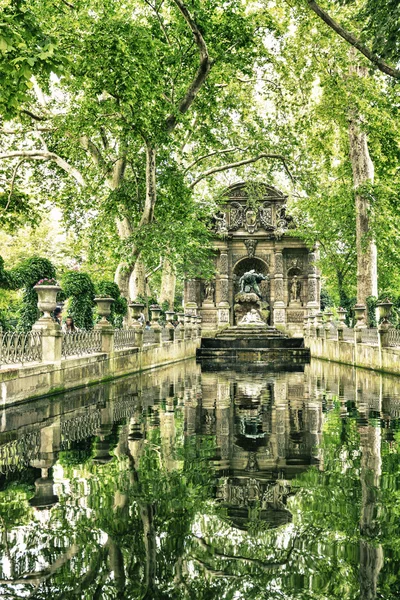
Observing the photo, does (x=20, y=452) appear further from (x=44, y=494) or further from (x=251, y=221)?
(x=251, y=221)

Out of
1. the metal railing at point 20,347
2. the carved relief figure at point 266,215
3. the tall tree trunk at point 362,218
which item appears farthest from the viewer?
the carved relief figure at point 266,215

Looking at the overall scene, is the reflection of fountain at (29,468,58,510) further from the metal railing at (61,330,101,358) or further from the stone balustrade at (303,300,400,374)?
the stone balustrade at (303,300,400,374)

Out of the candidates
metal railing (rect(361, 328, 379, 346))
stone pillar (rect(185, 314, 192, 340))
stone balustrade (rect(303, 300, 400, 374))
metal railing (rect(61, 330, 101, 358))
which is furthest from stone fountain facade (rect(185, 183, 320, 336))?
metal railing (rect(61, 330, 101, 358))

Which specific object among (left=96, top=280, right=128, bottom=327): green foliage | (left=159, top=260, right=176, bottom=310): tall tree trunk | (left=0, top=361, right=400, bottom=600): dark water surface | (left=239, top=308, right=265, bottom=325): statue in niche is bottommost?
(left=0, top=361, right=400, bottom=600): dark water surface

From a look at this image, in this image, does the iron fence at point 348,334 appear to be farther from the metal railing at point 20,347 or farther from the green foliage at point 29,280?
the metal railing at point 20,347

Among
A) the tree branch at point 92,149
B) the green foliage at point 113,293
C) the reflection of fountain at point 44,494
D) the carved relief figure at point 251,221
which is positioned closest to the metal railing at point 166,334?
the green foliage at point 113,293

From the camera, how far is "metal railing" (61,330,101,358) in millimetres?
12255

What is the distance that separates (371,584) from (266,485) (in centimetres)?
193

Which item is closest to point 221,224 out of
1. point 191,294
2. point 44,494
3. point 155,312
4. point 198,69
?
point 191,294

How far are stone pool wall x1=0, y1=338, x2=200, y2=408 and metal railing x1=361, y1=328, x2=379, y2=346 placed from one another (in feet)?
22.7

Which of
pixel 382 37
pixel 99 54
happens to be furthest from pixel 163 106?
pixel 382 37

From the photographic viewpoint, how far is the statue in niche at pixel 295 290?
127 feet

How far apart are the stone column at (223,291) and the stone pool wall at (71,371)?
54.4 ft

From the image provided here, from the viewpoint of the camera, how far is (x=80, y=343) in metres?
13.3
